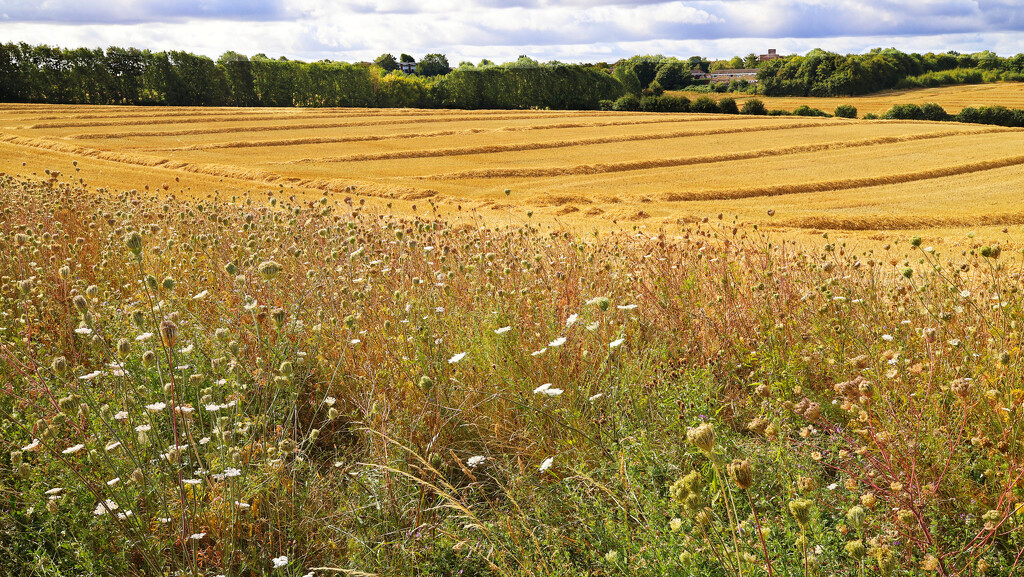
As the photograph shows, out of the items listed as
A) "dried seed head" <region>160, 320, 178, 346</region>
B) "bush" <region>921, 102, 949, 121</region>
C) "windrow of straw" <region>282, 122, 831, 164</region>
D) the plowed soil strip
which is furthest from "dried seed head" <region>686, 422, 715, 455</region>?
"bush" <region>921, 102, 949, 121</region>

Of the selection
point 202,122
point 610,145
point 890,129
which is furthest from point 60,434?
Answer: point 202,122

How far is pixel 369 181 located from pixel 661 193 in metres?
9.06

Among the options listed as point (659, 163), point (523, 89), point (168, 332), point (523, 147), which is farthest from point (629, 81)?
point (168, 332)

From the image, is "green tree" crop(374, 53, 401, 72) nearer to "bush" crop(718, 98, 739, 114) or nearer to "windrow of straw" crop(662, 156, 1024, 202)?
"bush" crop(718, 98, 739, 114)

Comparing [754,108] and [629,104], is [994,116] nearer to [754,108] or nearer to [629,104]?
[754,108]

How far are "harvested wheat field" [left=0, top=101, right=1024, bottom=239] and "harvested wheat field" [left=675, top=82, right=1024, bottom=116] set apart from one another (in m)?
14.5

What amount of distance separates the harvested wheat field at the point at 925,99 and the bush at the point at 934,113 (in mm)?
1496

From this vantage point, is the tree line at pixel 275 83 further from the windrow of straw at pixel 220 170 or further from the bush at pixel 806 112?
the windrow of straw at pixel 220 170

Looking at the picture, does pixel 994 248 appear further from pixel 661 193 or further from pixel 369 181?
pixel 369 181

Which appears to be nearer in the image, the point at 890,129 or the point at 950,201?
the point at 950,201

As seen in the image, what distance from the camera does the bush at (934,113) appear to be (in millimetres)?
47531

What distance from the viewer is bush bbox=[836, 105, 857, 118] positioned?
5106cm

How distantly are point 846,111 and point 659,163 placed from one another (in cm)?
3233

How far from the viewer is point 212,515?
2.72 m
